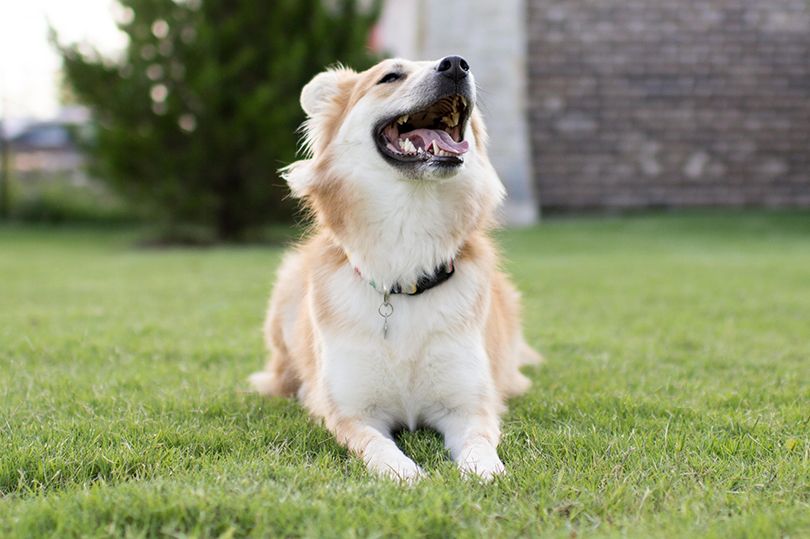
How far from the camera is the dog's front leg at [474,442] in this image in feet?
6.75

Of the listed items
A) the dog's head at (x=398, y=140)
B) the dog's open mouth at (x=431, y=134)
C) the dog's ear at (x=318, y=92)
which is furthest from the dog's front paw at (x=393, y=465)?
the dog's ear at (x=318, y=92)

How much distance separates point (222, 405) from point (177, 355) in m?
1.23

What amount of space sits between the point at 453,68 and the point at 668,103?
1335 centimetres

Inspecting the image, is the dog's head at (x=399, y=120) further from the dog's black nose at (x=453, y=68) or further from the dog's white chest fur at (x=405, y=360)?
the dog's white chest fur at (x=405, y=360)

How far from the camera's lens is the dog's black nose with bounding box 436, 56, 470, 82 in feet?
8.62

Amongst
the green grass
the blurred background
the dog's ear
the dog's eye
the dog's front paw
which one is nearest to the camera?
the green grass

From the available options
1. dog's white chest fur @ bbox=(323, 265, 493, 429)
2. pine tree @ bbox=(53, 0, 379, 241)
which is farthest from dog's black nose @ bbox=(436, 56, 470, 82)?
pine tree @ bbox=(53, 0, 379, 241)

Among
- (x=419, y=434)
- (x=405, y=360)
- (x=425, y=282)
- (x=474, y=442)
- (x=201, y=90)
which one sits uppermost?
(x=201, y=90)

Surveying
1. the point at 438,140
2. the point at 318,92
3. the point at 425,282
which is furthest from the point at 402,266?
the point at 318,92

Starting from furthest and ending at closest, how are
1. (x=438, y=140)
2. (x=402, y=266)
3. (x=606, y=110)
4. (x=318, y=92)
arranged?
1. (x=606, y=110)
2. (x=318, y=92)
3. (x=438, y=140)
4. (x=402, y=266)

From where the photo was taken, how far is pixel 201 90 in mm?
10242

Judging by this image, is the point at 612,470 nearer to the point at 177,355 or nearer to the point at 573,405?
the point at 573,405

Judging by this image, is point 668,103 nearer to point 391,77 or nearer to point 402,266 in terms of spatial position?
point 391,77

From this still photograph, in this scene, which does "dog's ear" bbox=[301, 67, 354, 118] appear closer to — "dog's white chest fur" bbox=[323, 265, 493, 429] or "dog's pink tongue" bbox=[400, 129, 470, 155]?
"dog's pink tongue" bbox=[400, 129, 470, 155]
